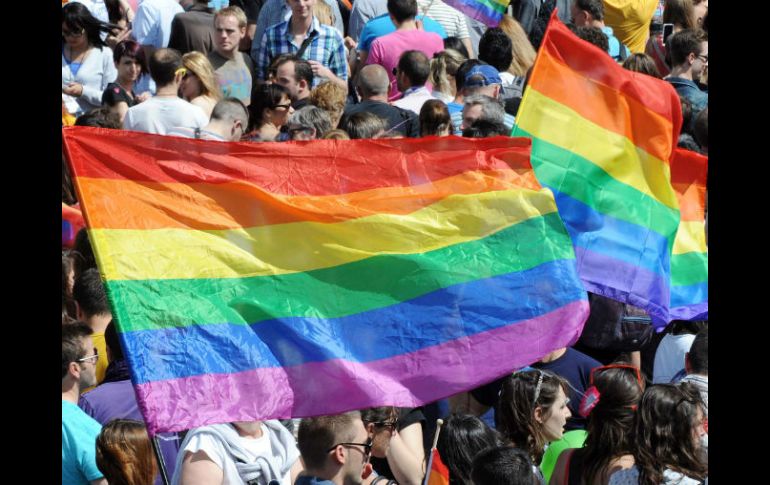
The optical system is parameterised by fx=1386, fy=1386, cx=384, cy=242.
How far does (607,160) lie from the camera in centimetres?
691

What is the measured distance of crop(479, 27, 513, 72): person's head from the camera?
10.9m

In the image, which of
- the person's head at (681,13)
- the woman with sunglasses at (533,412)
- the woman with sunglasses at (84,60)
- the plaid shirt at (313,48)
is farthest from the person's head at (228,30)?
the woman with sunglasses at (533,412)

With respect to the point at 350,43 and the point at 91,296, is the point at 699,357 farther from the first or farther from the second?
the point at 350,43

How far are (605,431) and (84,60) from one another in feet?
21.4

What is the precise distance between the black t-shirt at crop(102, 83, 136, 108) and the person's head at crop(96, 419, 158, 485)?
188 inches

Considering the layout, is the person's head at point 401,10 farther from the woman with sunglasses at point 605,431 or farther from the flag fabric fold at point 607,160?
the woman with sunglasses at point 605,431

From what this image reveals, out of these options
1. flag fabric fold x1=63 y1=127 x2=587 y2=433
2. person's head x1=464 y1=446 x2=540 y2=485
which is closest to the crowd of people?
person's head x1=464 y1=446 x2=540 y2=485

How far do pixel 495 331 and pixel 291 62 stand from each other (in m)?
4.65

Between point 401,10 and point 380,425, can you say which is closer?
point 380,425

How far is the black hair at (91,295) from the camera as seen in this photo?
22.1 feet

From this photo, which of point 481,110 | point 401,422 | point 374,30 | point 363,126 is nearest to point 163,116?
point 363,126
